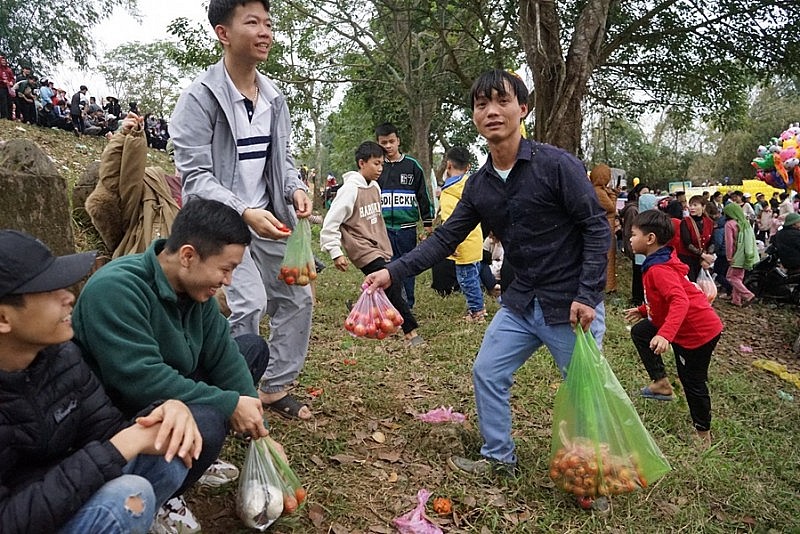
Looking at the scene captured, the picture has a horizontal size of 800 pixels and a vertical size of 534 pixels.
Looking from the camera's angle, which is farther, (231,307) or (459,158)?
(459,158)

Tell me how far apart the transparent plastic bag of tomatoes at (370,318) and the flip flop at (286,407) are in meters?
0.75

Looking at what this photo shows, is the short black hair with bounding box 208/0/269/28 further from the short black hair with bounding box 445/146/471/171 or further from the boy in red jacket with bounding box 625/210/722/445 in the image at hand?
the short black hair with bounding box 445/146/471/171

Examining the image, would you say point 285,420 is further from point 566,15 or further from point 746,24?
point 746,24

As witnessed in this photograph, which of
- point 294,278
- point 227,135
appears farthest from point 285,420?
point 227,135

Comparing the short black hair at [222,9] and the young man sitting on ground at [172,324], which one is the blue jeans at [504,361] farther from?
the short black hair at [222,9]

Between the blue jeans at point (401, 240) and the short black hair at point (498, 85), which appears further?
the blue jeans at point (401, 240)

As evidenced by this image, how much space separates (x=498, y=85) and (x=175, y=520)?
2.35 meters

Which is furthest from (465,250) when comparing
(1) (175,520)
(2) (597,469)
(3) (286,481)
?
(1) (175,520)

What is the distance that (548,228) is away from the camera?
292 cm

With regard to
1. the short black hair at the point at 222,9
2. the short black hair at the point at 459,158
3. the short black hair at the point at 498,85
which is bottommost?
the short black hair at the point at 459,158

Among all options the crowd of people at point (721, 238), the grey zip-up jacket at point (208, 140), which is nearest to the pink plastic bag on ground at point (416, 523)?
the grey zip-up jacket at point (208, 140)

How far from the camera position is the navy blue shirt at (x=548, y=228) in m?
2.80

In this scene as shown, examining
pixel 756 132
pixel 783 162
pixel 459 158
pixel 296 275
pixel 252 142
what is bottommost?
pixel 296 275

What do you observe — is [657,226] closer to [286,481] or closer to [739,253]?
[286,481]
